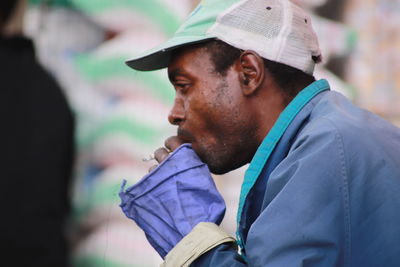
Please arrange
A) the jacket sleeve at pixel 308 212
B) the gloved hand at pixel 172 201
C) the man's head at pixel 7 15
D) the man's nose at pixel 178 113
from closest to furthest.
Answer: the jacket sleeve at pixel 308 212 < the gloved hand at pixel 172 201 < the man's nose at pixel 178 113 < the man's head at pixel 7 15

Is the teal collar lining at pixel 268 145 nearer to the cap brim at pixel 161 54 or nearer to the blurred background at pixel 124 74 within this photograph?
the cap brim at pixel 161 54

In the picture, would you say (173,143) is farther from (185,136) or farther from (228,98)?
(228,98)

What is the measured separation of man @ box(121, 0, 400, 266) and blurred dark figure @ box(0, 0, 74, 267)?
800 millimetres

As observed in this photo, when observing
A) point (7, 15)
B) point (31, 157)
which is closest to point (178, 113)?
point (31, 157)

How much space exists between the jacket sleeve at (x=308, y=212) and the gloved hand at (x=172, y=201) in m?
0.28

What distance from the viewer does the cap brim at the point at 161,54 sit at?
98.5 inches

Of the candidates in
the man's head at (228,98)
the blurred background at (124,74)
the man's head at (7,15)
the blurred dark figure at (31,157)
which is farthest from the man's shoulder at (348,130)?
the blurred background at (124,74)

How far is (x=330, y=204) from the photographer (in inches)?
79.7

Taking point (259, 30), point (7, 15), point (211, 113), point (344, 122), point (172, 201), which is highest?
point (7, 15)

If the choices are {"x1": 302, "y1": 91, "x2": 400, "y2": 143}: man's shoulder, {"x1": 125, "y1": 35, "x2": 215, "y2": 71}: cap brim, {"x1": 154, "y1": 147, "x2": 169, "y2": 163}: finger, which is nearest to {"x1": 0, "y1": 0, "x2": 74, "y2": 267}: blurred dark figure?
{"x1": 125, "y1": 35, "x2": 215, "y2": 71}: cap brim

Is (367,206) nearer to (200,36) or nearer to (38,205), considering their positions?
(200,36)

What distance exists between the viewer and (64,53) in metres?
4.70

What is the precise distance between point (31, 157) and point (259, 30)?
4.30ft

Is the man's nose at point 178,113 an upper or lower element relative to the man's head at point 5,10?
lower
